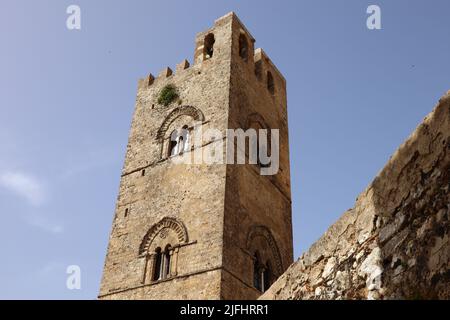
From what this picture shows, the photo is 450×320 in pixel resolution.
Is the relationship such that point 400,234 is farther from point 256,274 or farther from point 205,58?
point 205,58

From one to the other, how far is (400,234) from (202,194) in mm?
9032

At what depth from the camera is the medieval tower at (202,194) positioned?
35.6ft

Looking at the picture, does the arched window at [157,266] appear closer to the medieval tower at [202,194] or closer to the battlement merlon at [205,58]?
the medieval tower at [202,194]

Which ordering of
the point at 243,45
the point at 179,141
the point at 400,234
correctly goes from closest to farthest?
the point at 400,234 < the point at 179,141 < the point at 243,45

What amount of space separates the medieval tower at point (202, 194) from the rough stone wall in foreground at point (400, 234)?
6.59 meters

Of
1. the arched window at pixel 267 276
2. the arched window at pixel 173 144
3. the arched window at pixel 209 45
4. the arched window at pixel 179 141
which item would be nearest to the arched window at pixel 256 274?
the arched window at pixel 267 276

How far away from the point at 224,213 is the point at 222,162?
4.81 ft

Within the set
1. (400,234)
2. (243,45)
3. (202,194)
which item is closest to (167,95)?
(243,45)

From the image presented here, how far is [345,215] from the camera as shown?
3762mm

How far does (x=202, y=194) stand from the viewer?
38.6 ft

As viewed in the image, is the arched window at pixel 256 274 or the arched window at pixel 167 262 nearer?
the arched window at pixel 167 262

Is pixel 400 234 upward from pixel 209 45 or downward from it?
downward

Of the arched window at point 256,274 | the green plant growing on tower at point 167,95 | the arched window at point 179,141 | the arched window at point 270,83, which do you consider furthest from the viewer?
the arched window at point 270,83
